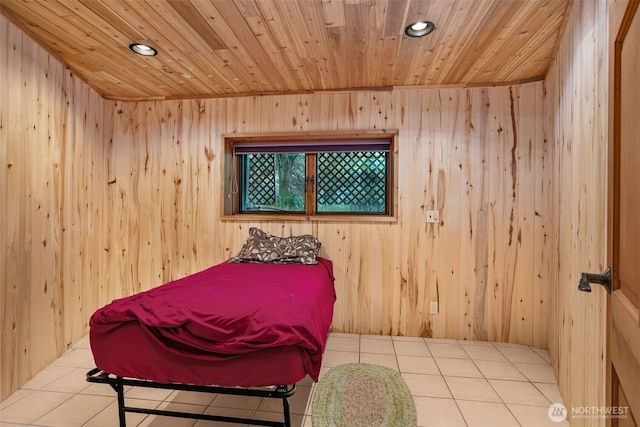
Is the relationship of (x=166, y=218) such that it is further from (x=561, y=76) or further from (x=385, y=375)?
(x=561, y=76)

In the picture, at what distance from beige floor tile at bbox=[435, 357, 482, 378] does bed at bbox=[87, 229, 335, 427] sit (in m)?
1.33

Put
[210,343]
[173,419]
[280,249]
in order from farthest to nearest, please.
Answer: [280,249], [173,419], [210,343]

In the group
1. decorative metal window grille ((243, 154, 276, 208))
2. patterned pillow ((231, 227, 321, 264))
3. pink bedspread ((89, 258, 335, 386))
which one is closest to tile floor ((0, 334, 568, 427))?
pink bedspread ((89, 258, 335, 386))

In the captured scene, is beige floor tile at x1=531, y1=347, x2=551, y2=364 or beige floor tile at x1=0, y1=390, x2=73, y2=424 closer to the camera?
beige floor tile at x1=0, y1=390, x2=73, y2=424

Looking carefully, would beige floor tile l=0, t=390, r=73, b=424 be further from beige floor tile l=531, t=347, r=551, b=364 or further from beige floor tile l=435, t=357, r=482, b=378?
beige floor tile l=531, t=347, r=551, b=364

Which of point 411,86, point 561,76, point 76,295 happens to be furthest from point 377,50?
point 76,295

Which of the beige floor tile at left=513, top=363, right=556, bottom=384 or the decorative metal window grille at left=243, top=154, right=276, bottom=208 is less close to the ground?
the decorative metal window grille at left=243, top=154, right=276, bottom=208

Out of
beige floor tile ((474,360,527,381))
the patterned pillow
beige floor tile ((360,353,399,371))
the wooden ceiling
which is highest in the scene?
the wooden ceiling

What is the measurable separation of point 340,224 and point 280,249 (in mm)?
645

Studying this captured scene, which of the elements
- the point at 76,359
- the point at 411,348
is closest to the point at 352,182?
the point at 411,348

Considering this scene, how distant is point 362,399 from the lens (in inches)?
71.9

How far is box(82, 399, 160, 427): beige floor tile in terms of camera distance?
1653mm

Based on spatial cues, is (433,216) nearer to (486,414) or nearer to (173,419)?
(486,414)

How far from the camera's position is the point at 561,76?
1989 millimetres
